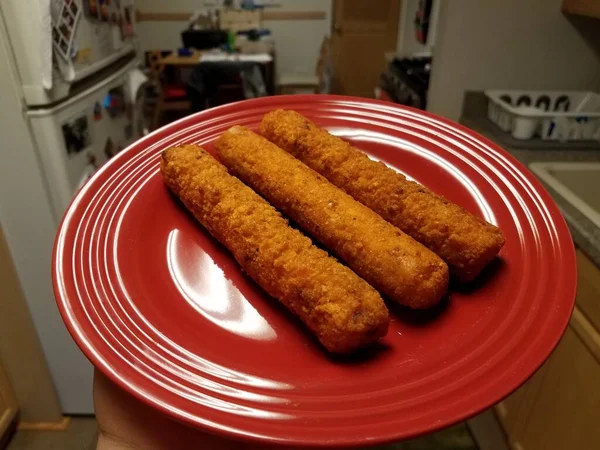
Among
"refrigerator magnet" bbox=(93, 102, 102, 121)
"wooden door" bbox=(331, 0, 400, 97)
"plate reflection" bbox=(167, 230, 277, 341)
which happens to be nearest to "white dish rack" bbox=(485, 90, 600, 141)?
"plate reflection" bbox=(167, 230, 277, 341)

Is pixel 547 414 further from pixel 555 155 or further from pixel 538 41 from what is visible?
pixel 538 41

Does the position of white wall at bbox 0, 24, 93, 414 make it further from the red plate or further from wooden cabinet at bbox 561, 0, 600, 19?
wooden cabinet at bbox 561, 0, 600, 19

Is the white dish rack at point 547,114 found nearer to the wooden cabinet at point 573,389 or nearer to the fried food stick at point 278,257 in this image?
the wooden cabinet at point 573,389

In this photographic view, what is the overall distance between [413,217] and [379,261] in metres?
0.12

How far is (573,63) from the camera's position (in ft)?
6.01

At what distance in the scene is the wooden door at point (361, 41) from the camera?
16.9 feet

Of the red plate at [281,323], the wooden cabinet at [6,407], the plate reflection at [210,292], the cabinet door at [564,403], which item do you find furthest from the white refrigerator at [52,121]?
the cabinet door at [564,403]

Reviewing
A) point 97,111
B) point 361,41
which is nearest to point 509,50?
point 97,111

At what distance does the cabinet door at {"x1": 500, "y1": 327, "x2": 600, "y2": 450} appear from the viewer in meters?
1.17

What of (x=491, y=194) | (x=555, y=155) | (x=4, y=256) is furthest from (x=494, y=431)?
(x=4, y=256)

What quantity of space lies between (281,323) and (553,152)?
1.33 meters

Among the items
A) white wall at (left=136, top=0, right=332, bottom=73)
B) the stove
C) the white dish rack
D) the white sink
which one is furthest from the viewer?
white wall at (left=136, top=0, right=332, bottom=73)

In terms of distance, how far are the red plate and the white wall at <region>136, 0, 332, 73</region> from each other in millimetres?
4801

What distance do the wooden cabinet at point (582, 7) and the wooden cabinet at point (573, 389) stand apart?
89cm
